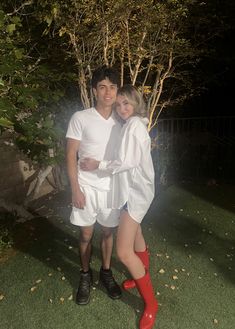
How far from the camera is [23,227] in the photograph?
551cm

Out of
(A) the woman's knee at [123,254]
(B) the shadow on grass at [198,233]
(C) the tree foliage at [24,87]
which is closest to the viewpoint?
(A) the woman's knee at [123,254]

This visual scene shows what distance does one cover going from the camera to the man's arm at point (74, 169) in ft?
10.2

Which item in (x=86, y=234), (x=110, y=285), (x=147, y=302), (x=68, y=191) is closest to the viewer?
(x=147, y=302)

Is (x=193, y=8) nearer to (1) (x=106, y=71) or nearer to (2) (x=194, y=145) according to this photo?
(2) (x=194, y=145)

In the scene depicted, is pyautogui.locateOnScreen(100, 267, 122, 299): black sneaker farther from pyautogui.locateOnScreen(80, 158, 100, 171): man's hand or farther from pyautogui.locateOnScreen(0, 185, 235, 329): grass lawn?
pyautogui.locateOnScreen(80, 158, 100, 171): man's hand

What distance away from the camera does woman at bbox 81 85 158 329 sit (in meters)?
2.86

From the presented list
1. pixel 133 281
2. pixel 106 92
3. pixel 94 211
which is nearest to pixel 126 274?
pixel 133 281

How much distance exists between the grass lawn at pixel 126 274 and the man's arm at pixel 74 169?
1147 mm

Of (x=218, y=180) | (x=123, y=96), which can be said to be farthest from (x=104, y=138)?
(x=218, y=180)

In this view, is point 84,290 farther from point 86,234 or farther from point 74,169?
point 74,169

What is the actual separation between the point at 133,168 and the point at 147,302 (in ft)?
4.19

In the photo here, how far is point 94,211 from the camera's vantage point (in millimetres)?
3303

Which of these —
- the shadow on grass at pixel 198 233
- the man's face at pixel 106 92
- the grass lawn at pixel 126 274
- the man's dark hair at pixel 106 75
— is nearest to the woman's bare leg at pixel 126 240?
the grass lawn at pixel 126 274

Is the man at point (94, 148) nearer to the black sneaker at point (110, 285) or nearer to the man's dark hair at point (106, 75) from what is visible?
the man's dark hair at point (106, 75)
